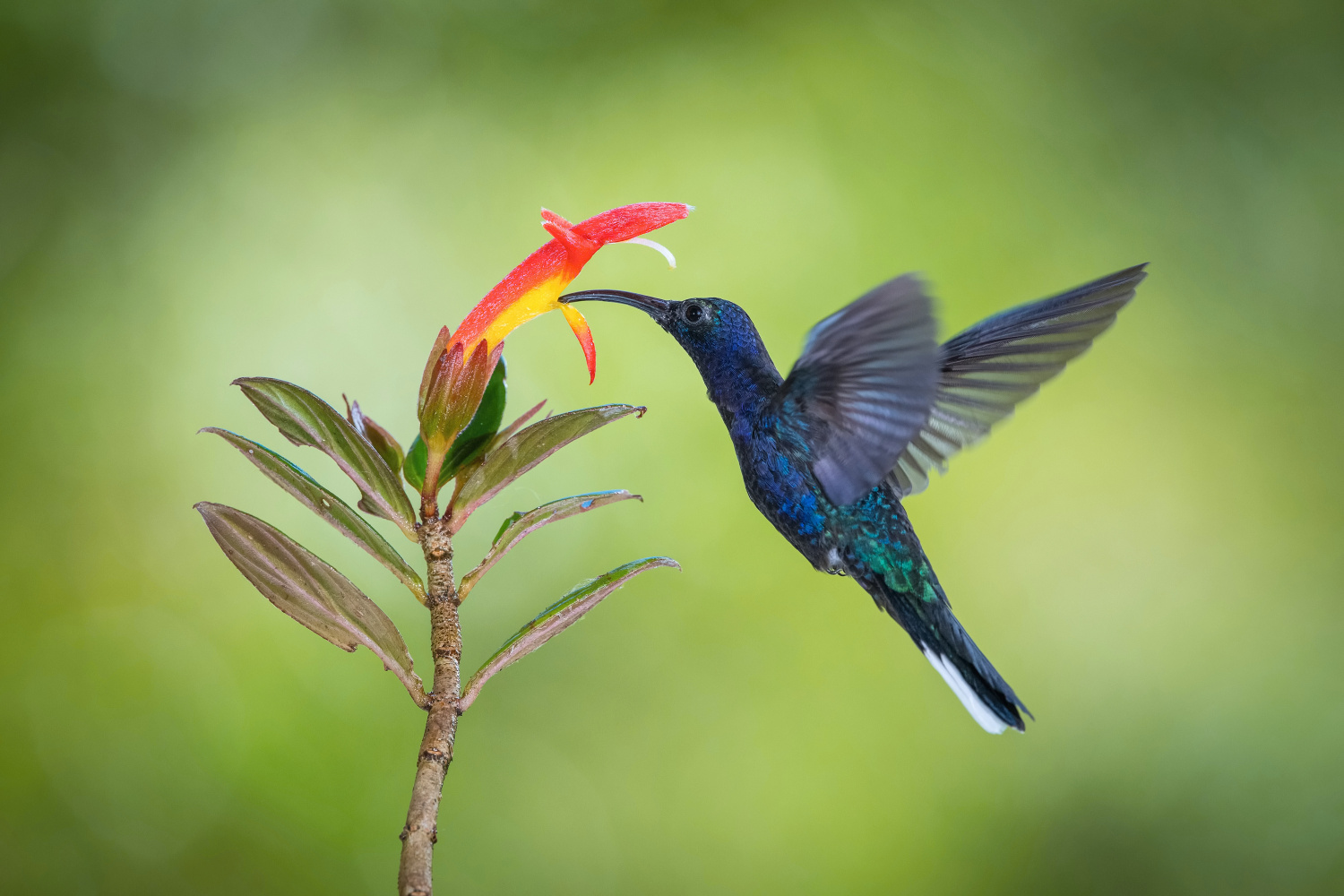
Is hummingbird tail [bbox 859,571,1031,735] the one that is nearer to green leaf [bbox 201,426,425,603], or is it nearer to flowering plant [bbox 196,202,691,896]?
flowering plant [bbox 196,202,691,896]

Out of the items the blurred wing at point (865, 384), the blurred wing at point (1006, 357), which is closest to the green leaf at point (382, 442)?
the blurred wing at point (865, 384)

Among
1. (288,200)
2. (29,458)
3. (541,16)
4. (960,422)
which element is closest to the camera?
(960,422)

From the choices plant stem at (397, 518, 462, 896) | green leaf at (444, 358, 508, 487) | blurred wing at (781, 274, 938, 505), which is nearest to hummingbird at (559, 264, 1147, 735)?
blurred wing at (781, 274, 938, 505)

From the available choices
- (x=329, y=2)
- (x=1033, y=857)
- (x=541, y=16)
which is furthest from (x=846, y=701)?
(x=329, y=2)

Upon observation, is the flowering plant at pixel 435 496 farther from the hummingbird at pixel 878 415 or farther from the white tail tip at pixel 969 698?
the white tail tip at pixel 969 698

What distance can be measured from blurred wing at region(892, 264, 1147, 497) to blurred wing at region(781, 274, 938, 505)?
4.0 inches

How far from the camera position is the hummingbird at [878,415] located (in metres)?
0.62

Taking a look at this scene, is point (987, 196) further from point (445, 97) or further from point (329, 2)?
point (329, 2)

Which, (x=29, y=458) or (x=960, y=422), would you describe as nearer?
(x=960, y=422)

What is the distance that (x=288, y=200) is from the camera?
2.02 meters

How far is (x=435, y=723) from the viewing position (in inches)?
20.6

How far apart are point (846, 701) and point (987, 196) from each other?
3.86 ft

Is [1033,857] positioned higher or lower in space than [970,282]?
lower

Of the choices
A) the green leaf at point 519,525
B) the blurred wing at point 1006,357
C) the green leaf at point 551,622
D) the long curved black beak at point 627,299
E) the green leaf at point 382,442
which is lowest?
the green leaf at point 551,622
